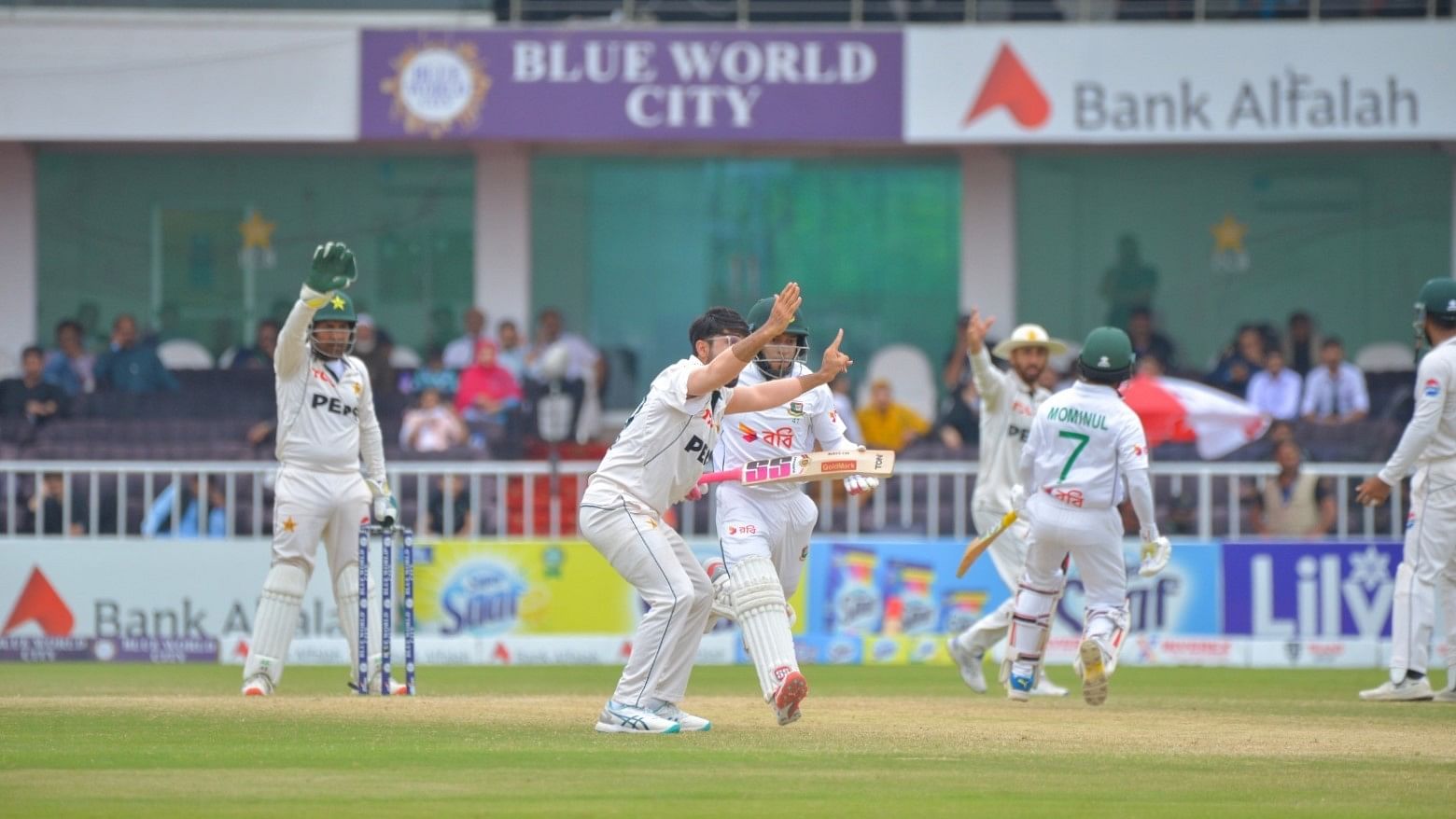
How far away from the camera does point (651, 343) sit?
24.9 metres

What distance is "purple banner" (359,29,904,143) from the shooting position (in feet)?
74.8

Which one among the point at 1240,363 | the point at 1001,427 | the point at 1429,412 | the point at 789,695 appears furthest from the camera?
the point at 1240,363

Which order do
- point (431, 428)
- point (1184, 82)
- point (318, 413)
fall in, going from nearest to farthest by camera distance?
point (318, 413)
point (431, 428)
point (1184, 82)

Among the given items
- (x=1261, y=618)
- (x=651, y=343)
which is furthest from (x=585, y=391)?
(x=1261, y=618)

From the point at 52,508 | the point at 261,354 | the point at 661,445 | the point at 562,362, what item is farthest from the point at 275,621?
the point at 261,354

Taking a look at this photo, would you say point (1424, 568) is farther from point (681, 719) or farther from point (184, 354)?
point (184, 354)

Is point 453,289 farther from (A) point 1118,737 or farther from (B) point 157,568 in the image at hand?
(A) point 1118,737

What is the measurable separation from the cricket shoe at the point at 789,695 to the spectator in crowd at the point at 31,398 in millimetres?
13151

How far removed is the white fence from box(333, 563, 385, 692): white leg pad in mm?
5390

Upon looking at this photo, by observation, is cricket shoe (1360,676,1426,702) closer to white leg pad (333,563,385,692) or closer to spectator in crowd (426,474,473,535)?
white leg pad (333,563,385,692)

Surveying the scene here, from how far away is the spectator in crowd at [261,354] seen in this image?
23.5 meters

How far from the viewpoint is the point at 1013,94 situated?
74.3ft

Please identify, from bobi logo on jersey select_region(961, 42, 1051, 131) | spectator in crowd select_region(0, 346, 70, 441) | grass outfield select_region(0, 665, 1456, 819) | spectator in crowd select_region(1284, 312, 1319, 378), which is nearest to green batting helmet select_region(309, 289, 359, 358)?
grass outfield select_region(0, 665, 1456, 819)

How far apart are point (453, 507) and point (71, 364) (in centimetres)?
637
